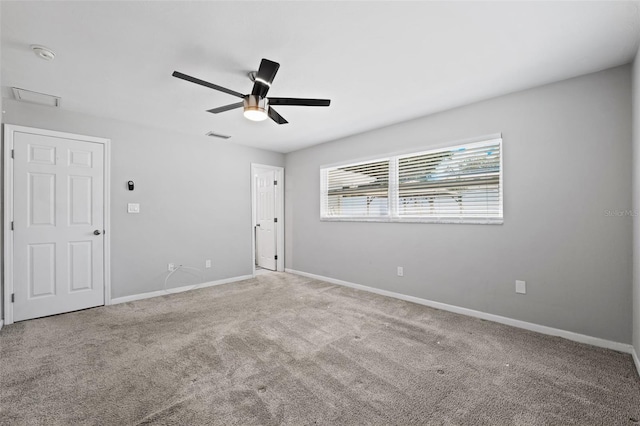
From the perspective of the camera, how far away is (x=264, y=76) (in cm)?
218

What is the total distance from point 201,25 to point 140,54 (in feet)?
2.38

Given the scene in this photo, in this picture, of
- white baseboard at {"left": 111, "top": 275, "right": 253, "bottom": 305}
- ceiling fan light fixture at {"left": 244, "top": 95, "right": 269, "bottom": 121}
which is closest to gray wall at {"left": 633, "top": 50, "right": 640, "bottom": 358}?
ceiling fan light fixture at {"left": 244, "top": 95, "right": 269, "bottom": 121}

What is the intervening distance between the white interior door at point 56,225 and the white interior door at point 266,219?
112 inches

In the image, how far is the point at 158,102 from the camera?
3.22 m

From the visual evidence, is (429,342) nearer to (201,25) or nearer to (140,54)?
(201,25)

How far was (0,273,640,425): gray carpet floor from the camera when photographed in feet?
5.61

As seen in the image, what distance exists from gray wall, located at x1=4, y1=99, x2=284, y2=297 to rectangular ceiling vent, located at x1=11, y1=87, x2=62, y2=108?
0.46 ft

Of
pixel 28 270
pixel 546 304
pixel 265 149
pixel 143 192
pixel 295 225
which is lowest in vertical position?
pixel 546 304

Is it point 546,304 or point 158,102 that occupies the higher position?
point 158,102

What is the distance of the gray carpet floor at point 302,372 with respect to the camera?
1710 mm

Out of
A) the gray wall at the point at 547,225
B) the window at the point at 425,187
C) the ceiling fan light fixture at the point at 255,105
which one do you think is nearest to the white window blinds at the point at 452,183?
the window at the point at 425,187

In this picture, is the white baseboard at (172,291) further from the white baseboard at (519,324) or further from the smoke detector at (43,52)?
the smoke detector at (43,52)

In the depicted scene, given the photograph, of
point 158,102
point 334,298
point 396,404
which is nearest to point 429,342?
point 396,404

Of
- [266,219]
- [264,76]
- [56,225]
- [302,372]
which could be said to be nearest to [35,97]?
[56,225]
